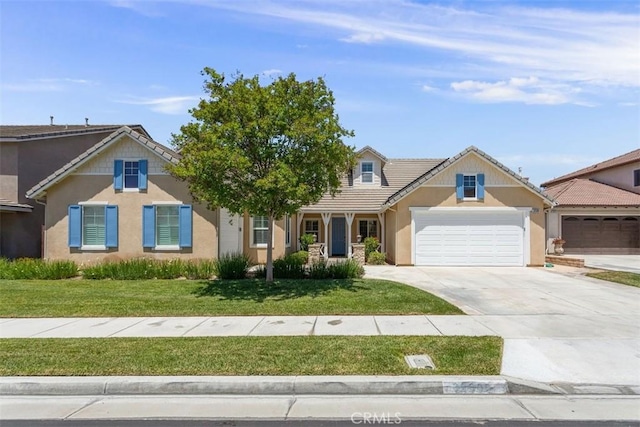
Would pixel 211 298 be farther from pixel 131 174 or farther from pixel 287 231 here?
pixel 287 231

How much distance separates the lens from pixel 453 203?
19.5 meters

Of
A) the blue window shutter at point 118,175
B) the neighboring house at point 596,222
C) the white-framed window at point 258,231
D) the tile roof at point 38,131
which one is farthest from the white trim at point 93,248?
the neighboring house at point 596,222

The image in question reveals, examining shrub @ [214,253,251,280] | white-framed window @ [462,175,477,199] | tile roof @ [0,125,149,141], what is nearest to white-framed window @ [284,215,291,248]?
shrub @ [214,253,251,280]

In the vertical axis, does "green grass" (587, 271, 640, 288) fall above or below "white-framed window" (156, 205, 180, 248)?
below

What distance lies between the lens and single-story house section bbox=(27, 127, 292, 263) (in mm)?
17172

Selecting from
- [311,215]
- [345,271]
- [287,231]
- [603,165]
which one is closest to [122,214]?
[287,231]

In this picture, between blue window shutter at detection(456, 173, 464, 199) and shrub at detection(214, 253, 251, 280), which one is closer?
shrub at detection(214, 253, 251, 280)

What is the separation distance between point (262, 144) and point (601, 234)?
24226mm

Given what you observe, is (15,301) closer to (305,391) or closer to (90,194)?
(90,194)

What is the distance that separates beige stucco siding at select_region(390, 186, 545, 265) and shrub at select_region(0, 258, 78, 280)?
1350 cm

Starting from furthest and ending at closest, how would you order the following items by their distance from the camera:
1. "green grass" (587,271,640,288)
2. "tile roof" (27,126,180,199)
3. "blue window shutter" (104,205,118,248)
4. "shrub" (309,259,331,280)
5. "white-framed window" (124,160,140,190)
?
"white-framed window" (124,160,140,190) → "blue window shutter" (104,205,118,248) → "tile roof" (27,126,180,199) → "shrub" (309,259,331,280) → "green grass" (587,271,640,288)

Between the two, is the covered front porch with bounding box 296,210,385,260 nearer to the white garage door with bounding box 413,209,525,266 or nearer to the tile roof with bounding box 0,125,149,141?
the white garage door with bounding box 413,209,525,266

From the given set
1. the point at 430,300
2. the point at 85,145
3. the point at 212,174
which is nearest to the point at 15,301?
the point at 212,174

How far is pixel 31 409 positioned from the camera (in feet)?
16.5
